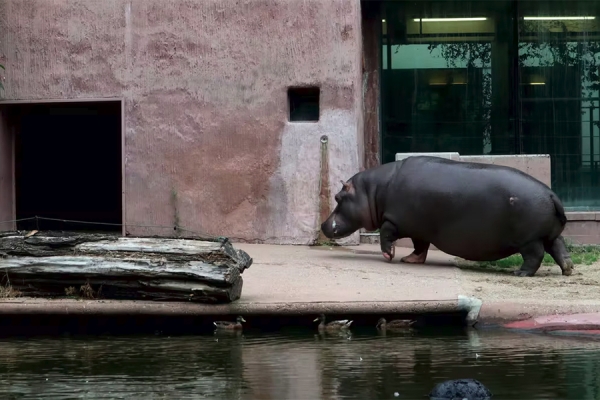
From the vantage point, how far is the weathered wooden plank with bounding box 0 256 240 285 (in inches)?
329

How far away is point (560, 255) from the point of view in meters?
10.5

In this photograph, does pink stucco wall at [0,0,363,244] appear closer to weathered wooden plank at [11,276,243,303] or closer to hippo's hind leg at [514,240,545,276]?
hippo's hind leg at [514,240,545,276]

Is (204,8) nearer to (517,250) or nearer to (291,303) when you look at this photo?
(517,250)

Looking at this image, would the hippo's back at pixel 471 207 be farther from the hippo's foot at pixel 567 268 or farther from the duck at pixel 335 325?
the duck at pixel 335 325

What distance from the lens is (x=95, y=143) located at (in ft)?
63.8

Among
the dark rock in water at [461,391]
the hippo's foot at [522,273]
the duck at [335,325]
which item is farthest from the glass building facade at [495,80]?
the dark rock in water at [461,391]

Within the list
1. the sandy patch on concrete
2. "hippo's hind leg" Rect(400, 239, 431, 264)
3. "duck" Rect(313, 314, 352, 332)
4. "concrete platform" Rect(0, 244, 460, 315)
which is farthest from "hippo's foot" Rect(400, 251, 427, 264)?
"duck" Rect(313, 314, 352, 332)

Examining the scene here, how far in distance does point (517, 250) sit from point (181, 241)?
351 centimetres

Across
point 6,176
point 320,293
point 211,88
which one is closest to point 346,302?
point 320,293

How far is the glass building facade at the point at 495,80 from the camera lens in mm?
14680

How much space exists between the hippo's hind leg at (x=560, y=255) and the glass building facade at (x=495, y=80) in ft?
13.6

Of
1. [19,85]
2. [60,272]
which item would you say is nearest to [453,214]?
[60,272]

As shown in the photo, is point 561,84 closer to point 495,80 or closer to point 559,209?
point 495,80

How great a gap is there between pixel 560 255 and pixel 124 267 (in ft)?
14.2
